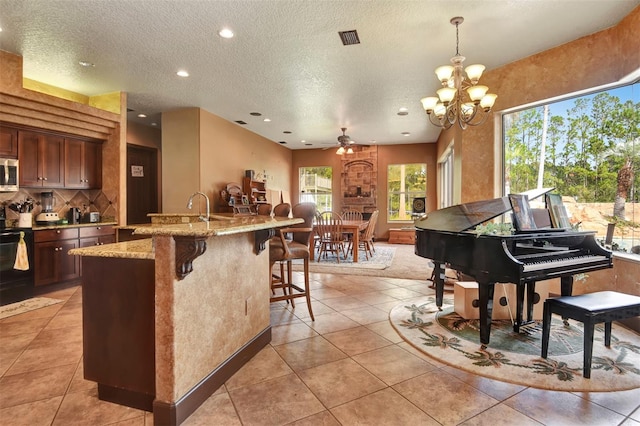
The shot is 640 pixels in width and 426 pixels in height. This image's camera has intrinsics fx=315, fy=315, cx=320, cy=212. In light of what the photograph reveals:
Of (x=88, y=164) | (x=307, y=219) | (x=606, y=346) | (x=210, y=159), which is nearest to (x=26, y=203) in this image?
(x=88, y=164)

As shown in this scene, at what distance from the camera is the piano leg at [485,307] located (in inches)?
97.5

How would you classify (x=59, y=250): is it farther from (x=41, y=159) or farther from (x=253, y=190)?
(x=253, y=190)

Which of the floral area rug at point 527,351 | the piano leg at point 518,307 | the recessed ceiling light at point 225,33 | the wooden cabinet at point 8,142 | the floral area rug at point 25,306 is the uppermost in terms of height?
the recessed ceiling light at point 225,33

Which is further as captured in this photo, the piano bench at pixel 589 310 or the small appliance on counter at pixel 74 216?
the small appliance on counter at pixel 74 216

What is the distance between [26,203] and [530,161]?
22.3 ft

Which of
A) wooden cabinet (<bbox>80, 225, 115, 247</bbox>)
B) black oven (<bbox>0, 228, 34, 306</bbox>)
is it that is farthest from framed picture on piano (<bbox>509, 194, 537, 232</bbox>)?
black oven (<bbox>0, 228, 34, 306</bbox>)

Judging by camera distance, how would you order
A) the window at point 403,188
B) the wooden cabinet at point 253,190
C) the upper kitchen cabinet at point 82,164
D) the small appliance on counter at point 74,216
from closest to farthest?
the upper kitchen cabinet at point 82,164
the small appliance on counter at point 74,216
the wooden cabinet at point 253,190
the window at point 403,188

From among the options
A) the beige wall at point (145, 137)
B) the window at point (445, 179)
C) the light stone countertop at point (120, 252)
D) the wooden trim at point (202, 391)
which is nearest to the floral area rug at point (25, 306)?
the light stone countertop at point (120, 252)

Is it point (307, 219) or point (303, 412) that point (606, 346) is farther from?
point (307, 219)

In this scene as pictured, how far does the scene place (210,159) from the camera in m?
6.16

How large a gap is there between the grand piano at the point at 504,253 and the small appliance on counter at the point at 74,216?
5193mm

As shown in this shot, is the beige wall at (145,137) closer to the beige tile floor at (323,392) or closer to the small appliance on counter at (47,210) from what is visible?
the small appliance on counter at (47,210)

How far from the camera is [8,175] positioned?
4.02 metres

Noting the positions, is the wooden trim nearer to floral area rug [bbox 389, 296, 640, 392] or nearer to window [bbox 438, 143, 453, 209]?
floral area rug [bbox 389, 296, 640, 392]
